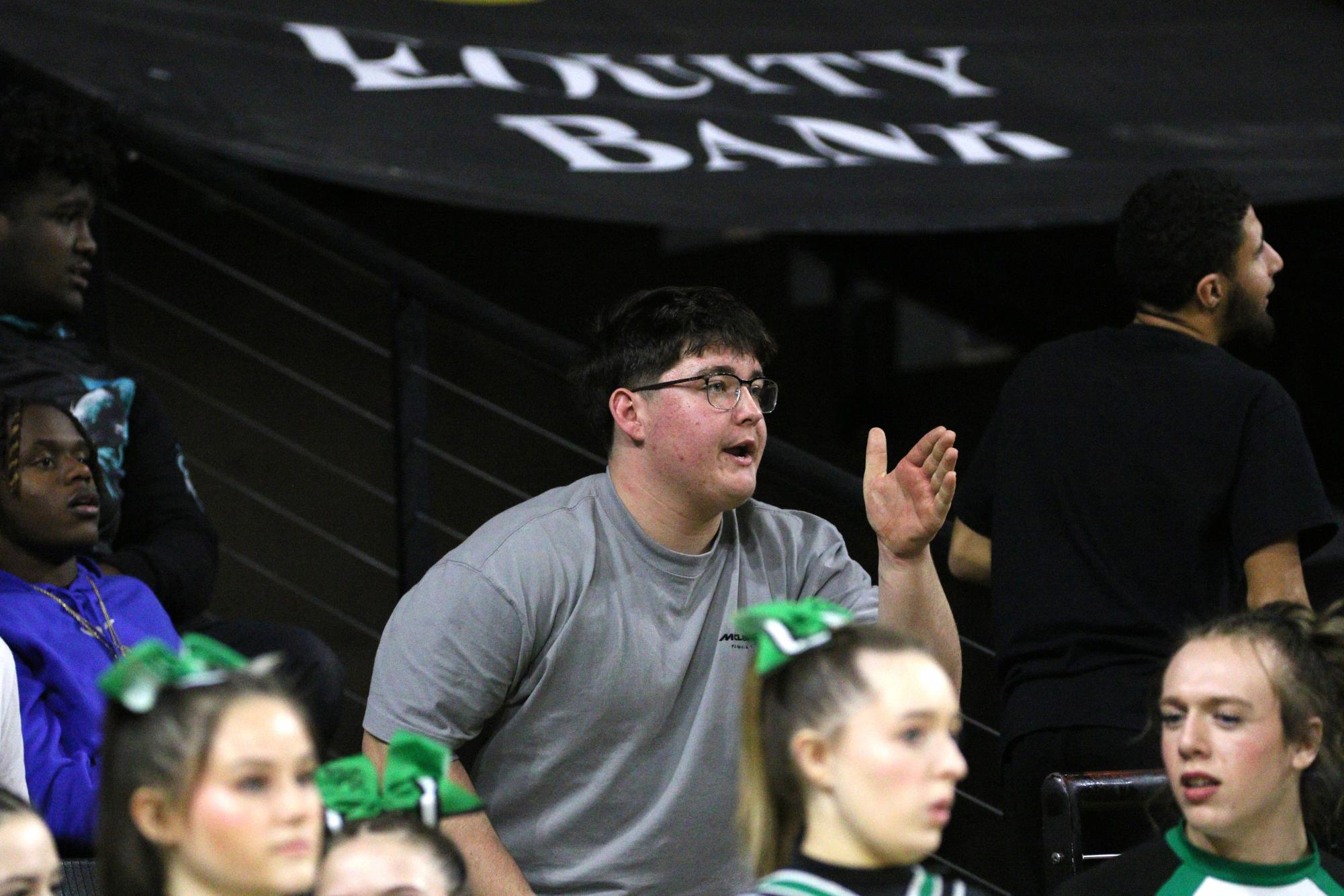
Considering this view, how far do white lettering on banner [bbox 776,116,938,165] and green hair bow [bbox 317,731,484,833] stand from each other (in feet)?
8.38

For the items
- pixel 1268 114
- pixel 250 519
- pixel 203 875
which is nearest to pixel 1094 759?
pixel 203 875

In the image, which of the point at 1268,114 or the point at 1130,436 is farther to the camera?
the point at 1268,114

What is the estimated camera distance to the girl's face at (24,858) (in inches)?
75.0

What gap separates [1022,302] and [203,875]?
4.89 metres

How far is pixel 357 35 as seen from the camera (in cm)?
470

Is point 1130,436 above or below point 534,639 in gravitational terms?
above

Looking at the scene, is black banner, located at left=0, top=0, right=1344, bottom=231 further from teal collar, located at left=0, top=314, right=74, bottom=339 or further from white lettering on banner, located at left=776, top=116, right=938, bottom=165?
teal collar, located at left=0, top=314, right=74, bottom=339

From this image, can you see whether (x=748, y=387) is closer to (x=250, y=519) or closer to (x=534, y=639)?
(x=534, y=639)

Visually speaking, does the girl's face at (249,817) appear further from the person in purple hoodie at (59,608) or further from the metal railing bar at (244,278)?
the metal railing bar at (244,278)

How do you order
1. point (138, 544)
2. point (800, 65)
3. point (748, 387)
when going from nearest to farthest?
1. point (748, 387)
2. point (138, 544)
3. point (800, 65)

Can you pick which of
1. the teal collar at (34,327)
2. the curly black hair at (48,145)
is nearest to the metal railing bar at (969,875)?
the teal collar at (34,327)

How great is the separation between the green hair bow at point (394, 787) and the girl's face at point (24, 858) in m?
0.28

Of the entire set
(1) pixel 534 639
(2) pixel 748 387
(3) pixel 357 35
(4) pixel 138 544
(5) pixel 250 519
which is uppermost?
(3) pixel 357 35

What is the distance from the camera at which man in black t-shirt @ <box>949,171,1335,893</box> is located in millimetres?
2873
